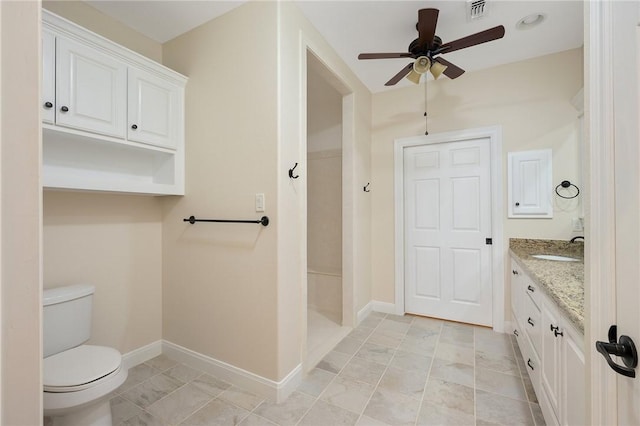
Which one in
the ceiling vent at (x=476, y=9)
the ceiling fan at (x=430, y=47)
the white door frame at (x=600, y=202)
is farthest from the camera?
the ceiling vent at (x=476, y=9)

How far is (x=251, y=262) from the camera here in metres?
1.83

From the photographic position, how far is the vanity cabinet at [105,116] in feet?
4.98

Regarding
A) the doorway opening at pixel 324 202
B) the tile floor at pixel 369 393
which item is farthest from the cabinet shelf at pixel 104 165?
the doorway opening at pixel 324 202

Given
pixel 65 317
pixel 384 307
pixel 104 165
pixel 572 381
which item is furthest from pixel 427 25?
pixel 65 317

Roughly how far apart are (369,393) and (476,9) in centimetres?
275

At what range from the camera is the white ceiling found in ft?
6.22

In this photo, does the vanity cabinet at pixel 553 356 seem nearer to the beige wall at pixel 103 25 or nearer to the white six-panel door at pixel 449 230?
the white six-panel door at pixel 449 230

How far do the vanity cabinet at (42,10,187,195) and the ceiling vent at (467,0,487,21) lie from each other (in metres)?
2.20

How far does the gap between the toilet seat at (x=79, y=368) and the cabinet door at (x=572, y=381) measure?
2.08m

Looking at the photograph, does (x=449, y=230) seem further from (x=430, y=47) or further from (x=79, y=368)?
(x=79, y=368)

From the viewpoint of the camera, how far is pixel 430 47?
6.45 ft

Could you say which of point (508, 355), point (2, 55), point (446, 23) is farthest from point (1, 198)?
point (508, 355)

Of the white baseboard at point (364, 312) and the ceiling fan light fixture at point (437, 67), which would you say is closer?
the ceiling fan light fixture at point (437, 67)

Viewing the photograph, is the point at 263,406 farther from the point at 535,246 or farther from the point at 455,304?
the point at 535,246
